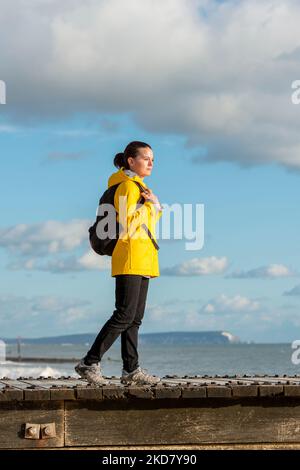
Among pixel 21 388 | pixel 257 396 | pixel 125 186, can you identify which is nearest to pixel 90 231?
pixel 125 186

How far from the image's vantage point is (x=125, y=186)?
30.2ft

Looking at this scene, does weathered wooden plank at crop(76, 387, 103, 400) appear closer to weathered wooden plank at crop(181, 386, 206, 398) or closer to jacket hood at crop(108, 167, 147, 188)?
weathered wooden plank at crop(181, 386, 206, 398)

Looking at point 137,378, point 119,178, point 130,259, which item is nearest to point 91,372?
point 137,378

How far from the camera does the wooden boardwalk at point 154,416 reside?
27.5 feet

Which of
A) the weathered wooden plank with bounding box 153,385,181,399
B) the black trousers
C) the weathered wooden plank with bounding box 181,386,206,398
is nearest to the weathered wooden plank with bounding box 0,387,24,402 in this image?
the black trousers

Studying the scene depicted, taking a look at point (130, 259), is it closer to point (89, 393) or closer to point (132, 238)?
point (132, 238)

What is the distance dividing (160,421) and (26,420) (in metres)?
1.27

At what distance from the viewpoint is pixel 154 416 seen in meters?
8.55

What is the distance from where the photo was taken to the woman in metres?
9.14

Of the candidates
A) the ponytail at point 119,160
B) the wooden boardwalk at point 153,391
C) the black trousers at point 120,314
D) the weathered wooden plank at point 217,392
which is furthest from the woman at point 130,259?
the weathered wooden plank at point 217,392

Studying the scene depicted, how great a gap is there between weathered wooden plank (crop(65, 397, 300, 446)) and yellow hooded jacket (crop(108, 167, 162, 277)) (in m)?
1.41

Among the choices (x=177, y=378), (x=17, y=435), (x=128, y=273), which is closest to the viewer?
(x=17, y=435)
